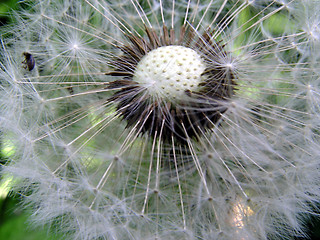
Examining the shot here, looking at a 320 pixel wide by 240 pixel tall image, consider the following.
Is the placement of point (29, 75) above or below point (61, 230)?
above

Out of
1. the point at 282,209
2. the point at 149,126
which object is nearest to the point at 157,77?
the point at 149,126

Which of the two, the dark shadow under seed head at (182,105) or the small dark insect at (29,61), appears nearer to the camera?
the dark shadow under seed head at (182,105)

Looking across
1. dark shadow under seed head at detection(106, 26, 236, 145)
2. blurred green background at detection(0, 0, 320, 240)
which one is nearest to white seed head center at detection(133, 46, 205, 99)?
dark shadow under seed head at detection(106, 26, 236, 145)

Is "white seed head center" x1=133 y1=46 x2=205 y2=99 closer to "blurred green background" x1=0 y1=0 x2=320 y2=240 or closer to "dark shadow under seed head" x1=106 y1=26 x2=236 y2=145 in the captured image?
"dark shadow under seed head" x1=106 y1=26 x2=236 y2=145

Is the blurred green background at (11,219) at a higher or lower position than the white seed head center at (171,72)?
lower

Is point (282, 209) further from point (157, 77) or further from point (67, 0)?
point (67, 0)

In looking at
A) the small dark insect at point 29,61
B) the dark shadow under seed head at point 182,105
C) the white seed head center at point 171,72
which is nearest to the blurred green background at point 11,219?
the small dark insect at point 29,61

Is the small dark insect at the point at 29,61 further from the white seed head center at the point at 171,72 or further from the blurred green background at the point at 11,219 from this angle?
the white seed head center at the point at 171,72
